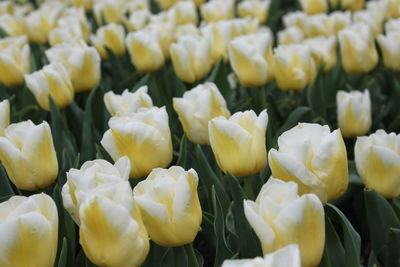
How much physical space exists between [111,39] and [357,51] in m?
1.14

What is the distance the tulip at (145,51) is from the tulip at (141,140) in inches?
36.0

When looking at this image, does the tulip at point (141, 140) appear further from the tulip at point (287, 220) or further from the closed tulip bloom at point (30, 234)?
the tulip at point (287, 220)

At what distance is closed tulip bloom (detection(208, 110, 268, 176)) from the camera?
4.59 ft

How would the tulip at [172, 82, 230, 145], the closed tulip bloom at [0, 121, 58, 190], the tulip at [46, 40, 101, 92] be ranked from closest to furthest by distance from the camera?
the closed tulip bloom at [0, 121, 58, 190]
the tulip at [172, 82, 230, 145]
the tulip at [46, 40, 101, 92]

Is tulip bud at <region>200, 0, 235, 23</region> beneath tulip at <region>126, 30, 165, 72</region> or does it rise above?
beneath

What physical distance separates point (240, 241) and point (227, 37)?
4.51 feet

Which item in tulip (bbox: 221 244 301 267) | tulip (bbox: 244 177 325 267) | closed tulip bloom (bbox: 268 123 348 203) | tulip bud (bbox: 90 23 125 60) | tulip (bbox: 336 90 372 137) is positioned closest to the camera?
tulip (bbox: 221 244 301 267)

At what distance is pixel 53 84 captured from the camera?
2.09 m

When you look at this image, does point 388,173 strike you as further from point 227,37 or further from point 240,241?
point 227,37

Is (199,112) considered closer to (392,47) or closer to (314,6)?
(392,47)

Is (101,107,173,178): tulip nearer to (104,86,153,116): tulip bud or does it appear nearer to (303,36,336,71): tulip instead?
(104,86,153,116): tulip bud

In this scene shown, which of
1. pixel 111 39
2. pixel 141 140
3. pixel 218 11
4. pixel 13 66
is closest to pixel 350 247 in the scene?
pixel 141 140

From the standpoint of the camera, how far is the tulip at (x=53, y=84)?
2.08m

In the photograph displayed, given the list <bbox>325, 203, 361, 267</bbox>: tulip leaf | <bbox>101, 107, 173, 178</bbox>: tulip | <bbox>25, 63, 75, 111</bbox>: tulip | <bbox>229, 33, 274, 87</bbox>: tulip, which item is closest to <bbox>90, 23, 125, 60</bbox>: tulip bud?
<bbox>25, 63, 75, 111</bbox>: tulip
